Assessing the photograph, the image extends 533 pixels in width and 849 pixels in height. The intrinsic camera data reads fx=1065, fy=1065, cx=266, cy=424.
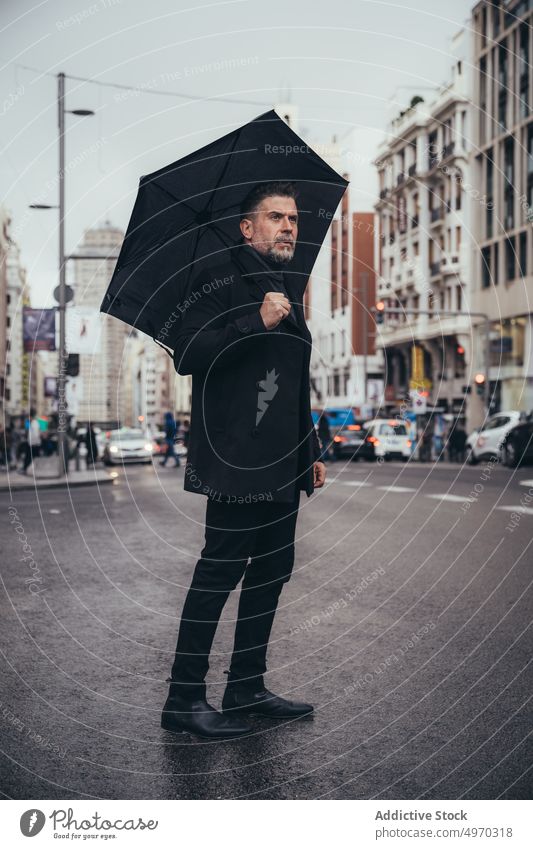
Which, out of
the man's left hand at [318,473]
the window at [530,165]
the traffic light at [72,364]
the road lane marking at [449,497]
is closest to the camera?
the man's left hand at [318,473]

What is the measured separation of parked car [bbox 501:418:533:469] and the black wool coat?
76.4 feet

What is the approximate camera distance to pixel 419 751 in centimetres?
339

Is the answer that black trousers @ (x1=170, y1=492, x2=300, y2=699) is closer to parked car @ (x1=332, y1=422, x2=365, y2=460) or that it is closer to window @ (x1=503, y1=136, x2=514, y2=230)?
parked car @ (x1=332, y1=422, x2=365, y2=460)

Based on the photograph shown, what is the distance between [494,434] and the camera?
101 ft

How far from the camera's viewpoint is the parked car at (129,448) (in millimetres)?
37531

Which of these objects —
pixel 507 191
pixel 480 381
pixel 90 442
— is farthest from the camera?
pixel 507 191

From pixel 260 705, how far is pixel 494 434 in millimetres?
27568

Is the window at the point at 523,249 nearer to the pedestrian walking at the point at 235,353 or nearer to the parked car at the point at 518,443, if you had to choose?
the parked car at the point at 518,443

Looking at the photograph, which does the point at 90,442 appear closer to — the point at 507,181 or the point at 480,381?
the point at 480,381

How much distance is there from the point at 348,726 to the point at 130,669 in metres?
1.34

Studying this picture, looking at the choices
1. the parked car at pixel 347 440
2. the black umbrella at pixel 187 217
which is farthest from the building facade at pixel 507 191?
the black umbrella at pixel 187 217

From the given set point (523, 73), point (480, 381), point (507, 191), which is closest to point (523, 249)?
point (507, 191)
